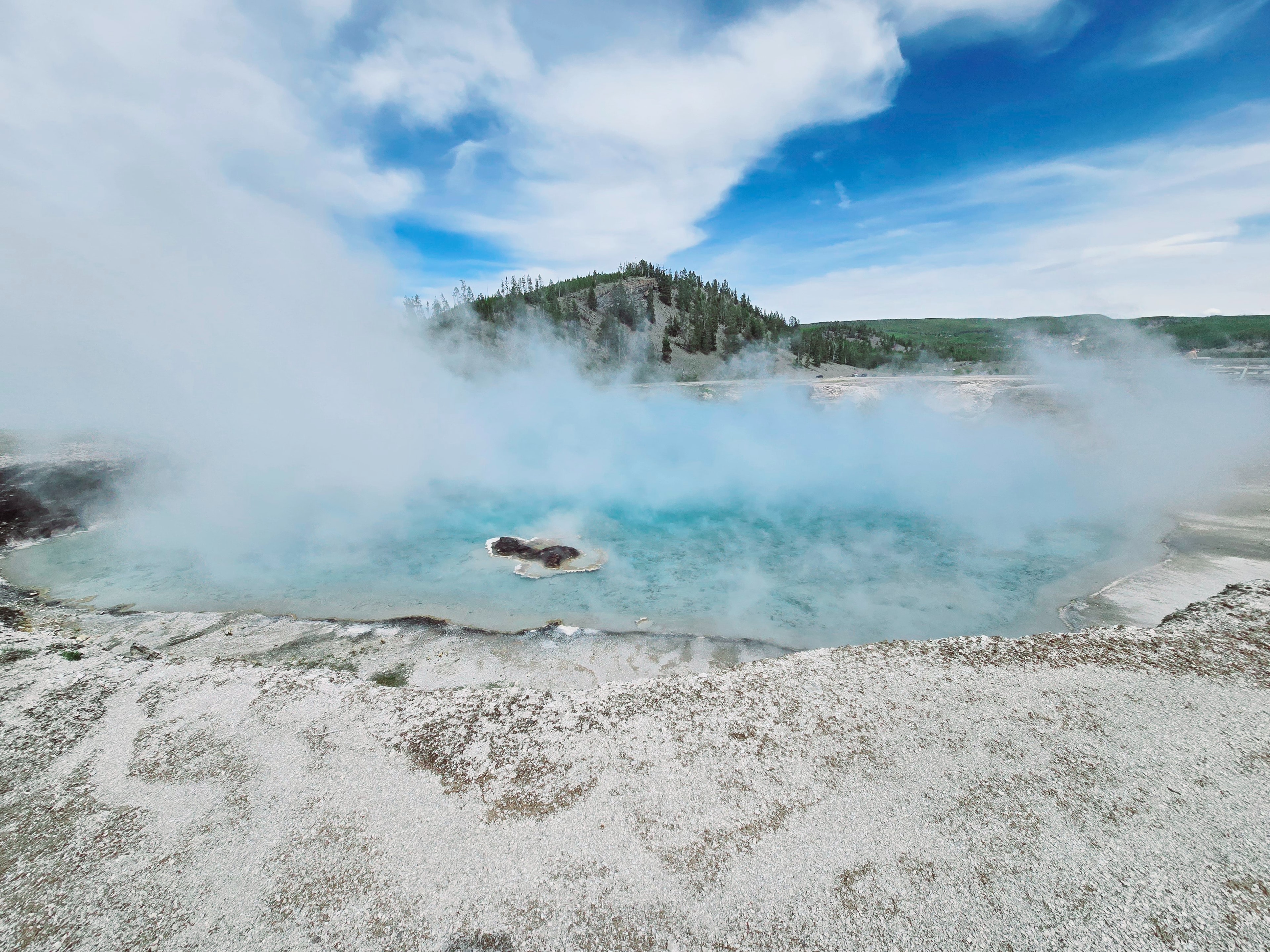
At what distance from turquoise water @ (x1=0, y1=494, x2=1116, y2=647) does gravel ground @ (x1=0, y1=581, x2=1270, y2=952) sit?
7.89 ft

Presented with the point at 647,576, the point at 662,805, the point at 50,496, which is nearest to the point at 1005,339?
the point at 647,576

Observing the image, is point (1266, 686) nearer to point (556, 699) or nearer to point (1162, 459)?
point (556, 699)

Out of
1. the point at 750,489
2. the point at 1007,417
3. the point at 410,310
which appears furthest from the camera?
the point at 410,310

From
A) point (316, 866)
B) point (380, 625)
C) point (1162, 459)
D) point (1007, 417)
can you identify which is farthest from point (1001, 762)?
point (1007, 417)

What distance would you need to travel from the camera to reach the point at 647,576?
33.7ft

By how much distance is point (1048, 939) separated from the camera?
3154mm

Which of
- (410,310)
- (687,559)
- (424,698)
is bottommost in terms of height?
(687,559)

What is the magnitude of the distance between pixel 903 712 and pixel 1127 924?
1.99 m

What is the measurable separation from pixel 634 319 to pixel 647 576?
165 feet

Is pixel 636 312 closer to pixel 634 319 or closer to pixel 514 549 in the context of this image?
pixel 634 319

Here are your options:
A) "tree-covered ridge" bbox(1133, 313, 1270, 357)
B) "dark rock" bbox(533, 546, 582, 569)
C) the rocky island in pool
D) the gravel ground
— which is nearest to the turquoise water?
the rocky island in pool

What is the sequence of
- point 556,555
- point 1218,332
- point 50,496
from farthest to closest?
point 1218,332 < point 50,496 < point 556,555

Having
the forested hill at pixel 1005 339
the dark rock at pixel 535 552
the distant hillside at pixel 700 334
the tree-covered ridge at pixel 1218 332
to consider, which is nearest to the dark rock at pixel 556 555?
the dark rock at pixel 535 552

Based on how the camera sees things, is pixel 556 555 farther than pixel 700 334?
No
